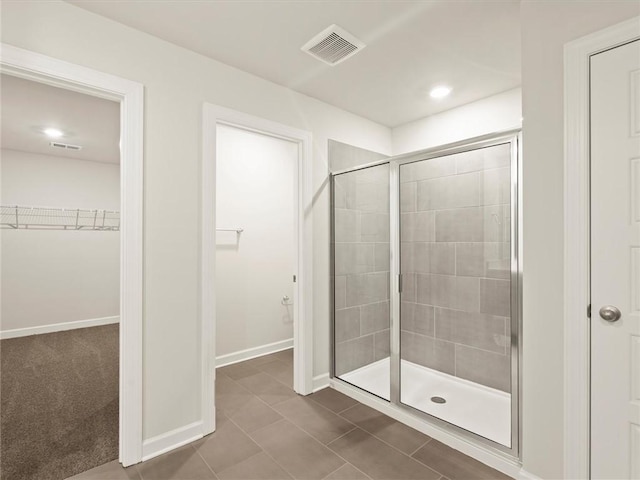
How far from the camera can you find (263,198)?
3.80 metres

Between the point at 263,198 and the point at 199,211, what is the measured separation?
1662 mm

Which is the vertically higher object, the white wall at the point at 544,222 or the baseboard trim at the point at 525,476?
the white wall at the point at 544,222

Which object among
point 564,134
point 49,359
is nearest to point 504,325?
point 564,134

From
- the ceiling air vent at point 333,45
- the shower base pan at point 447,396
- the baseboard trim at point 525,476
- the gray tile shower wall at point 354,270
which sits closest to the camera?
the baseboard trim at point 525,476

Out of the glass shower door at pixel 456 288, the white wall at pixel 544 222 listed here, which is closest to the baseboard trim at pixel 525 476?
the white wall at pixel 544 222

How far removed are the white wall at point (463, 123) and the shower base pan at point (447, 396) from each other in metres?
2.07

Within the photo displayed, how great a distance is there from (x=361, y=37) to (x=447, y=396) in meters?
2.73

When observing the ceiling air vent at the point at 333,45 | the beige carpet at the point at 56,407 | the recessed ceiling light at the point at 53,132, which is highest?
the recessed ceiling light at the point at 53,132

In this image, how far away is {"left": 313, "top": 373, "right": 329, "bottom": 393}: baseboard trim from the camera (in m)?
2.81

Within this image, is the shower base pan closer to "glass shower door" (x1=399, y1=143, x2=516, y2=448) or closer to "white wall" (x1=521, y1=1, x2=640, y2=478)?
"glass shower door" (x1=399, y1=143, x2=516, y2=448)

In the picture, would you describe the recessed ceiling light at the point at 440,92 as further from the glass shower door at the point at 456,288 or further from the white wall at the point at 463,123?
the glass shower door at the point at 456,288

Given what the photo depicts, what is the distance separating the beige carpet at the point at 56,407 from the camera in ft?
6.20

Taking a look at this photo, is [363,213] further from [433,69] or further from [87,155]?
[87,155]

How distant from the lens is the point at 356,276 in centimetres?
298
